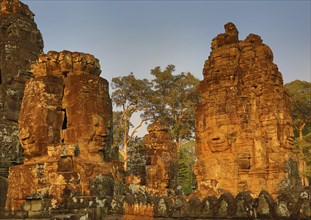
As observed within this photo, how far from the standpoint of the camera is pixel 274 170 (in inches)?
542

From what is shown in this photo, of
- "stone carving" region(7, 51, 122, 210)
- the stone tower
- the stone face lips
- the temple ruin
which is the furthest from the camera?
the stone face lips

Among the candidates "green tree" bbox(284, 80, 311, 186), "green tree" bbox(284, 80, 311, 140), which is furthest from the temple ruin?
"green tree" bbox(284, 80, 311, 140)

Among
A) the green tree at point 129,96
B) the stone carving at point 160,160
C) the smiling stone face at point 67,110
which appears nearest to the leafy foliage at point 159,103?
the green tree at point 129,96

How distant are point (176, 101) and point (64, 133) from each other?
24644 mm

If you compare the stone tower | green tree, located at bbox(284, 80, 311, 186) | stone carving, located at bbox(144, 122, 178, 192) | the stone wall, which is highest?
green tree, located at bbox(284, 80, 311, 186)

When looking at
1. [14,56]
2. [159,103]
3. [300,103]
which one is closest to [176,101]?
[159,103]

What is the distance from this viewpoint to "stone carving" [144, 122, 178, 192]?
14.2 m

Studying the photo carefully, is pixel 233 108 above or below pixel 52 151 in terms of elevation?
above

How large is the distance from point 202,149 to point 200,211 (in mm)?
9160

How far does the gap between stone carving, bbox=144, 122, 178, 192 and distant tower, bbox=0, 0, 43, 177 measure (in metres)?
5.43

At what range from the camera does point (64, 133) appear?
24.1 ft

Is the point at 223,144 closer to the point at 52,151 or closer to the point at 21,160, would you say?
the point at 21,160

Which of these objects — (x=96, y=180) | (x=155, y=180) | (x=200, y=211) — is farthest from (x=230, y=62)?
(x=200, y=211)

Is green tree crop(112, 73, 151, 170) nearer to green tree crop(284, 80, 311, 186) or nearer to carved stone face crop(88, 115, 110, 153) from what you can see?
green tree crop(284, 80, 311, 186)
